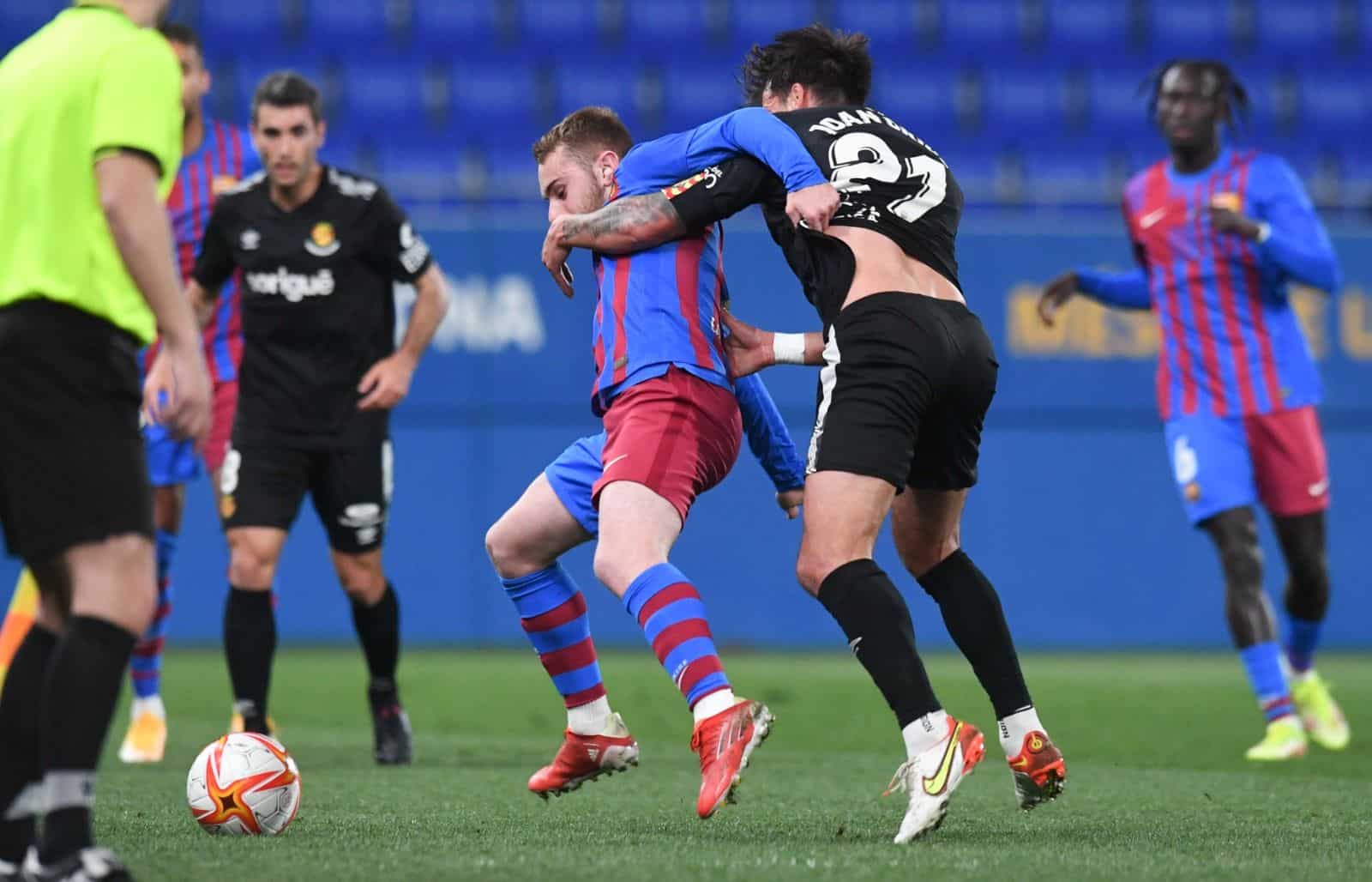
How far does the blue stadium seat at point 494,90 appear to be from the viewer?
49.3 ft

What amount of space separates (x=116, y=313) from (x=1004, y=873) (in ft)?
6.21

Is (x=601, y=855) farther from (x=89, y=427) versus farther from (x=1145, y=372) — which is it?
(x=1145, y=372)

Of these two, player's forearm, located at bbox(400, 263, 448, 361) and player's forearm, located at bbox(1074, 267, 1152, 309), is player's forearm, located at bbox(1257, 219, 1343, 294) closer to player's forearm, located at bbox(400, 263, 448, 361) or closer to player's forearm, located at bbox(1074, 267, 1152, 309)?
player's forearm, located at bbox(1074, 267, 1152, 309)

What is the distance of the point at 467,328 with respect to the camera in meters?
12.9

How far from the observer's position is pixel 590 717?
4.79 meters

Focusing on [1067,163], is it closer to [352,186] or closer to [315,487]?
[352,186]

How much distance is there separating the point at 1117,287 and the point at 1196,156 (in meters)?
0.61

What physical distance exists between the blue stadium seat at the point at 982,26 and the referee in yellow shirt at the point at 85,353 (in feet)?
43.6

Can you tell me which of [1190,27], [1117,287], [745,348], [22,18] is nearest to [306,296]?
[745,348]

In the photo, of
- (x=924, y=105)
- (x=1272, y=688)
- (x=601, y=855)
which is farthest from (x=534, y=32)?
(x=601, y=855)

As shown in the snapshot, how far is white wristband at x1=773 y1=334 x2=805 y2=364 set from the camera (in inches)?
177

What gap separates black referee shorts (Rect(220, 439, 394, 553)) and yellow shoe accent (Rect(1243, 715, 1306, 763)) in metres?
3.25

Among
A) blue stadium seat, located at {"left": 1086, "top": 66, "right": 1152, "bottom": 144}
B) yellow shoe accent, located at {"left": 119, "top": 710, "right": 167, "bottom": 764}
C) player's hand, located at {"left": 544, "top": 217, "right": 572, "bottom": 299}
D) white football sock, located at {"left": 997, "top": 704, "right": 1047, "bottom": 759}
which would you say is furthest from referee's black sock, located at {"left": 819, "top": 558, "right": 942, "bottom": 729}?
blue stadium seat, located at {"left": 1086, "top": 66, "right": 1152, "bottom": 144}

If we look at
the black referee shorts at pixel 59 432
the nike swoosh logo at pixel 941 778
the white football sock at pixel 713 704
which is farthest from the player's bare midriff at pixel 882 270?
the black referee shorts at pixel 59 432
